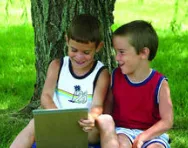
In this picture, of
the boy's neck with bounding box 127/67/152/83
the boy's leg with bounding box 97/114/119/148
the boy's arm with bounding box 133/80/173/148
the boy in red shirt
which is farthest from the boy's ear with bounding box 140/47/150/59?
the boy's leg with bounding box 97/114/119/148

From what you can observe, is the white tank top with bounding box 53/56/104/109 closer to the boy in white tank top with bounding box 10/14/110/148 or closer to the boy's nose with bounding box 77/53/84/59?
the boy in white tank top with bounding box 10/14/110/148

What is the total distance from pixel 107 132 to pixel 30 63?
3511mm

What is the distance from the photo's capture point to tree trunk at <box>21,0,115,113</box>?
4.12 m

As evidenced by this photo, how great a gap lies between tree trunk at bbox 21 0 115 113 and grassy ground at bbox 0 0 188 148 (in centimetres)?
75

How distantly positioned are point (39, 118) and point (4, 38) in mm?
4690

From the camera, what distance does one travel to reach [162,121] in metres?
3.37

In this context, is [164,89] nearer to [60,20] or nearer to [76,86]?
[76,86]

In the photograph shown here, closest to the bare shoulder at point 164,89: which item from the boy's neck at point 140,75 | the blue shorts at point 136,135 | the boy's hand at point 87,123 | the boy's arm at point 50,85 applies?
the boy's neck at point 140,75

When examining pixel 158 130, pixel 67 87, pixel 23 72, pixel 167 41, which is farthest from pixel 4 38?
pixel 158 130

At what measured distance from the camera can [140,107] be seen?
350cm

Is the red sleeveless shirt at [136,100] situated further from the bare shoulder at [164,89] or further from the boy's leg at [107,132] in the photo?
the boy's leg at [107,132]

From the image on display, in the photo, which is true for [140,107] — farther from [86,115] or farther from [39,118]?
[39,118]

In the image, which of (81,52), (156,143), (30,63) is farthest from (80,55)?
(30,63)

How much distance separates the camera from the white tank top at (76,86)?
11.8 ft
